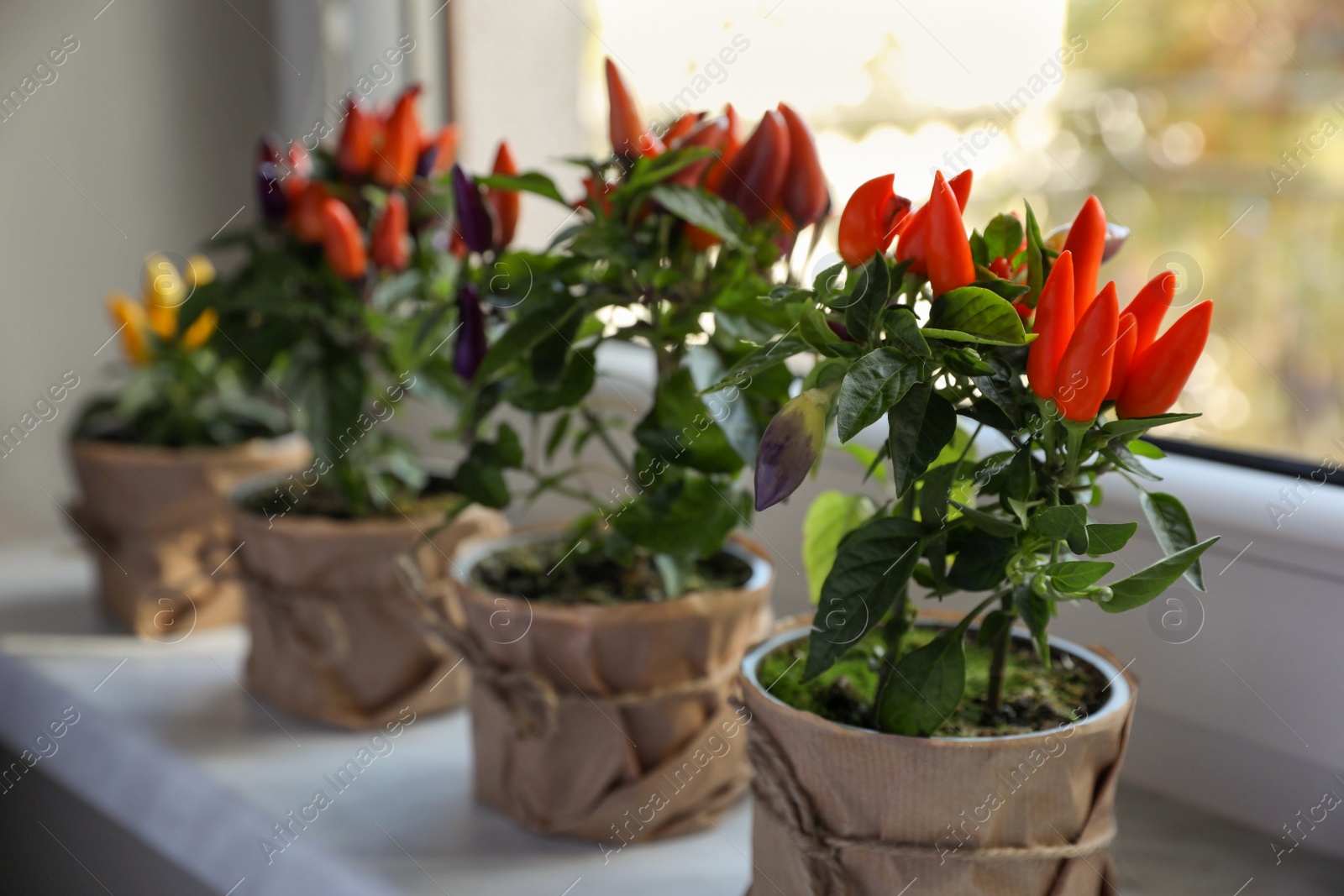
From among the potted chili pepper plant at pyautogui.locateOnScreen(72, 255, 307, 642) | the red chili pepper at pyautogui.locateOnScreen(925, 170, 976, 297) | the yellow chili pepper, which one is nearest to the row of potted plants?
the red chili pepper at pyautogui.locateOnScreen(925, 170, 976, 297)

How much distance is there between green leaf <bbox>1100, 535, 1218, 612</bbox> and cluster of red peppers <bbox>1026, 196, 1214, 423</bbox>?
0.06m

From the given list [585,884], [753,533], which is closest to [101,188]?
[753,533]

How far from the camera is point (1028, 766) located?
17.4 inches

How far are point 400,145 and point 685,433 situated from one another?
1.06 feet

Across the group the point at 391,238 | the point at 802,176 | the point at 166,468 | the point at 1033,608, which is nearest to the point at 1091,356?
the point at 1033,608

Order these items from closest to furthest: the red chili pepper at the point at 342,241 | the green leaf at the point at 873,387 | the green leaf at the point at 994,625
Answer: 1. the green leaf at the point at 873,387
2. the green leaf at the point at 994,625
3. the red chili pepper at the point at 342,241

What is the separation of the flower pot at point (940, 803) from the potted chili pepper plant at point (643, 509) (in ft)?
0.43

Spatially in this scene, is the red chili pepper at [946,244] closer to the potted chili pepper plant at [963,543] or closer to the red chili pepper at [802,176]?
the potted chili pepper plant at [963,543]

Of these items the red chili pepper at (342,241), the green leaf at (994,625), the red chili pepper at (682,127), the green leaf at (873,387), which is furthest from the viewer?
the red chili pepper at (342,241)

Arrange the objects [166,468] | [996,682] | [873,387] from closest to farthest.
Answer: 1. [873,387]
2. [996,682]
3. [166,468]

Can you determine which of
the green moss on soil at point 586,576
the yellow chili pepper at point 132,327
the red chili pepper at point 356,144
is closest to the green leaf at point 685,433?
the green moss on soil at point 586,576

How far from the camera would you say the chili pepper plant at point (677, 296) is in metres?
0.54

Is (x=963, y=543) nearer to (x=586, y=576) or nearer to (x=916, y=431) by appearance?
(x=916, y=431)

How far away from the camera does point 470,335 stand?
599 mm
